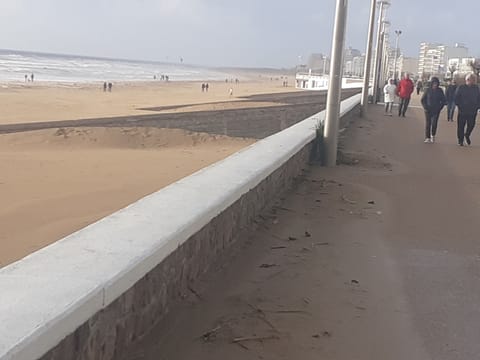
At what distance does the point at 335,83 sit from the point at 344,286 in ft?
18.5


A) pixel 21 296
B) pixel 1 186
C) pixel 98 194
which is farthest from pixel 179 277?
pixel 1 186

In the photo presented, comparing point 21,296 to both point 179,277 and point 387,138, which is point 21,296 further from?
point 387,138

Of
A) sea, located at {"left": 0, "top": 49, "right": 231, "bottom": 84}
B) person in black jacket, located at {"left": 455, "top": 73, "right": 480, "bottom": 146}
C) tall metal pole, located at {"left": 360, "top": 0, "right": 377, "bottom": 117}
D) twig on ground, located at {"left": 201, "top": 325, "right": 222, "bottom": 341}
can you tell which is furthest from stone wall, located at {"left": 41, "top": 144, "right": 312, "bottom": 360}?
sea, located at {"left": 0, "top": 49, "right": 231, "bottom": 84}

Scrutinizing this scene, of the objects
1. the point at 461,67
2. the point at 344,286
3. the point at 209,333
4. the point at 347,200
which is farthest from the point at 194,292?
the point at 461,67

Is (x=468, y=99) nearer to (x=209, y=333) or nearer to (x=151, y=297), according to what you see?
(x=209, y=333)

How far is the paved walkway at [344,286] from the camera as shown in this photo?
3535mm

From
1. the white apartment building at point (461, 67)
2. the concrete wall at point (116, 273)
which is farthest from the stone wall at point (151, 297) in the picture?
the white apartment building at point (461, 67)

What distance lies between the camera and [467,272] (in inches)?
198

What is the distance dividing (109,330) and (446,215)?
4979 millimetres

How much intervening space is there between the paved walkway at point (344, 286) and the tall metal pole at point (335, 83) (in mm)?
1573

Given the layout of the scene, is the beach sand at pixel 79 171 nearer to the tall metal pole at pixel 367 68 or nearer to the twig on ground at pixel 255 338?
the twig on ground at pixel 255 338

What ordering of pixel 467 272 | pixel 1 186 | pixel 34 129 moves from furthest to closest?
pixel 34 129 < pixel 1 186 < pixel 467 272

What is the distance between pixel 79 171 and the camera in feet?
47.2

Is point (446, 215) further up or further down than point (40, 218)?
further up
